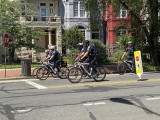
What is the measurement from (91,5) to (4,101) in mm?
11169

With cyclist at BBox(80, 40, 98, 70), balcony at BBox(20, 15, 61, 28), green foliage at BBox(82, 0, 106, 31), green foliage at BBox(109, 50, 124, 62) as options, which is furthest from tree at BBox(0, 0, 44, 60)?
cyclist at BBox(80, 40, 98, 70)

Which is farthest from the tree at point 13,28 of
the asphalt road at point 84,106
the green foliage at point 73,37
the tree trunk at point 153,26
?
the asphalt road at point 84,106

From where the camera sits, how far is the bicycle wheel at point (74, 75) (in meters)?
9.82

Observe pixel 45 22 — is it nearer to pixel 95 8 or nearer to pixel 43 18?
pixel 43 18

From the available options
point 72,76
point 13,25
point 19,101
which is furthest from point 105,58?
point 19,101

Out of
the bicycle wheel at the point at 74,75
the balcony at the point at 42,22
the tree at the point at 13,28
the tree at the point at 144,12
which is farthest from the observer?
the balcony at the point at 42,22

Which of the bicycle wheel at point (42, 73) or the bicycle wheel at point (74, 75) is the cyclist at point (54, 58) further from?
the bicycle wheel at point (74, 75)

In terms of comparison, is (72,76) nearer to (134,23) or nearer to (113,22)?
(134,23)

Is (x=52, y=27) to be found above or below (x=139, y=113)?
above

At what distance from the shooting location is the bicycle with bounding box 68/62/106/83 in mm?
9867

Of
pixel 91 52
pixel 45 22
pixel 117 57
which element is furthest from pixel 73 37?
pixel 91 52

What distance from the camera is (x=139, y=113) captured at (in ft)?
16.4

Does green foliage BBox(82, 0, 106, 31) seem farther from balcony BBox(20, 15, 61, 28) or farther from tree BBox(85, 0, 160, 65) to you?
balcony BBox(20, 15, 61, 28)

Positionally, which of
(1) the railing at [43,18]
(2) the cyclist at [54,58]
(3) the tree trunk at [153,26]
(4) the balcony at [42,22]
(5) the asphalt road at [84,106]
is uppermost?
(1) the railing at [43,18]
